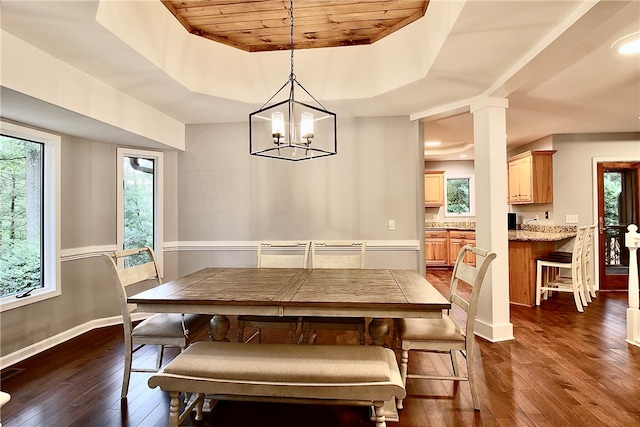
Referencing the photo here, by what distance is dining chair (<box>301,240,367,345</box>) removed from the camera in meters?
2.49

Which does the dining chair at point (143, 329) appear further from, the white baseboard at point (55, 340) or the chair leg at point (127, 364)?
the white baseboard at point (55, 340)

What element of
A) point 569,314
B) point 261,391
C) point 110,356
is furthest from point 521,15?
point 110,356

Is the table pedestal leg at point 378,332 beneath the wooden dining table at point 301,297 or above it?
beneath

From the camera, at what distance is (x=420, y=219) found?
3.97 meters

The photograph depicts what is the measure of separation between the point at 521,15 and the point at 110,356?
3955 mm

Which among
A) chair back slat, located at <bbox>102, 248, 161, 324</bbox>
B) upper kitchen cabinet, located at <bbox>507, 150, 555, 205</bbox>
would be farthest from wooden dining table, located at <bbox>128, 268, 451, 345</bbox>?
upper kitchen cabinet, located at <bbox>507, 150, 555, 205</bbox>

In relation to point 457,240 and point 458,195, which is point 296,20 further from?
point 458,195

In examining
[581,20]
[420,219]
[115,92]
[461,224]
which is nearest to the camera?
[581,20]

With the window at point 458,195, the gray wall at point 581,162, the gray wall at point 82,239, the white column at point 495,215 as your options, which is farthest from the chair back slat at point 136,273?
the window at point 458,195

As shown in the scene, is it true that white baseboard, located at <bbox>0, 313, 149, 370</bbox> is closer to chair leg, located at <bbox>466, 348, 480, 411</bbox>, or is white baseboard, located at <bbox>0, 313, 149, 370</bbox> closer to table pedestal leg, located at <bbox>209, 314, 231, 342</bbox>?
table pedestal leg, located at <bbox>209, 314, 231, 342</bbox>

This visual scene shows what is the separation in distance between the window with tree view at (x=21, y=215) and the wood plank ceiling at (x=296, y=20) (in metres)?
1.86

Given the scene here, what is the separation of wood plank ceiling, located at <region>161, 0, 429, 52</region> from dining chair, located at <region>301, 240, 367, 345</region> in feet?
6.28

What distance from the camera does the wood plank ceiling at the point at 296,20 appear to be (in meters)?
2.63

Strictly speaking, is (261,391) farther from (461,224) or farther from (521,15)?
(461,224)
